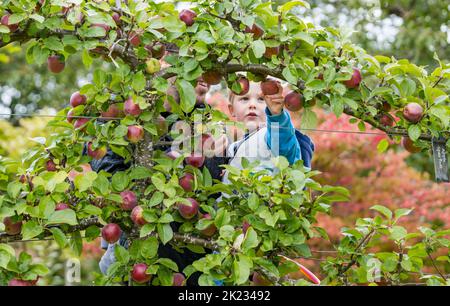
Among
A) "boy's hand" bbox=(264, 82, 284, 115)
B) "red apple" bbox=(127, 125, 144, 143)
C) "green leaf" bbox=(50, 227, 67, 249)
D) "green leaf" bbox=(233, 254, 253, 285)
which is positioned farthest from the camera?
"boy's hand" bbox=(264, 82, 284, 115)

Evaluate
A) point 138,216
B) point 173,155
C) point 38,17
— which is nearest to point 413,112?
point 173,155

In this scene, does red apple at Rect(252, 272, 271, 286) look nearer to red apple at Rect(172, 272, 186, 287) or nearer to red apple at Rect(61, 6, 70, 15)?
red apple at Rect(172, 272, 186, 287)

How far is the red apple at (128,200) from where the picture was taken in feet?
5.61

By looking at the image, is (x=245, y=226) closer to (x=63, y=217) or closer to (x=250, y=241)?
(x=250, y=241)

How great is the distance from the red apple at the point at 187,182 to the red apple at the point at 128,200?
119 millimetres

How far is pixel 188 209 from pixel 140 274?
0.19 meters

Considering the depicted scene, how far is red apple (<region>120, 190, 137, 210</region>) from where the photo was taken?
1710mm

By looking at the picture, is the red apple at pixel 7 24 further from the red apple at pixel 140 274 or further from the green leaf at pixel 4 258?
the red apple at pixel 140 274

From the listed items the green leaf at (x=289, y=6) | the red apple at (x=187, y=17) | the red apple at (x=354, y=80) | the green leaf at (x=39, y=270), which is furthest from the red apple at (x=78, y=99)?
the red apple at (x=354, y=80)

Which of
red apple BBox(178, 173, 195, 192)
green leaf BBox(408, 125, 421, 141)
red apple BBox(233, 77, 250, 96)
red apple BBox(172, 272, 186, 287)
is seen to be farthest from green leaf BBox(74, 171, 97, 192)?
green leaf BBox(408, 125, 421, 141)

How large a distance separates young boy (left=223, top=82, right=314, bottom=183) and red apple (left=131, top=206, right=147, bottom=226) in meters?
0.38

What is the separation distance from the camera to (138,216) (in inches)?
65.3
